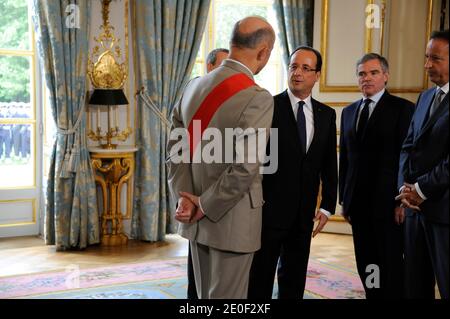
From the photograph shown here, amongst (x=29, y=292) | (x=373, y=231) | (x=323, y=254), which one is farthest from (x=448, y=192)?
(x=323, y=254)

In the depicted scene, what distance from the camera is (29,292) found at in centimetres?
346

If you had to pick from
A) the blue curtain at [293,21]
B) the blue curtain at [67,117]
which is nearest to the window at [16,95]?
the blue curtain at [67,117]

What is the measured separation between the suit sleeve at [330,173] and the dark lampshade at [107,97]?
2.39 meters

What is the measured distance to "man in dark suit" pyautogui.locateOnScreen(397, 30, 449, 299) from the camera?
168 cm

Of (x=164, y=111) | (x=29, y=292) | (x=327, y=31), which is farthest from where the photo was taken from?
(x=327, y=31)

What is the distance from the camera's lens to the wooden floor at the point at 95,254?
13.6 feet

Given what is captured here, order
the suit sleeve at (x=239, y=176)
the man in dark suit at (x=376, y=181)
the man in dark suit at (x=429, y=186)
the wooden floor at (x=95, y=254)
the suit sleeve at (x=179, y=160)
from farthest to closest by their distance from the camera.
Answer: the wooden floor at (x=95, y=254), the man in dark suit at (x=376, y=181), the suit sleeve at (x=179, y=160), the suit sleeve at (x=239, y=176), the man in dark suit at (x=429, y=186)

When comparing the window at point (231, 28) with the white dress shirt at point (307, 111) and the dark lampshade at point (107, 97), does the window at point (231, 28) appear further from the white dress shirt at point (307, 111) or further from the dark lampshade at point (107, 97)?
the white dress shirt at point (307, 111)

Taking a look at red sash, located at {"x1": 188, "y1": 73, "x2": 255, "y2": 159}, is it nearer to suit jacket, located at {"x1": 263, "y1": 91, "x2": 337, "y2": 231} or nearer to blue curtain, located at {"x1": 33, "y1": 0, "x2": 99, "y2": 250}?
suit jacket, located at {"x1": 263, "y1": 91, "x2": 337, "y2": 231}

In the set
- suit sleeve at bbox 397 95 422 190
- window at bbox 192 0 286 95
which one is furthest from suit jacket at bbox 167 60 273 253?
window at bbox 192 0 286 95

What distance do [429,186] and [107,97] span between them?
312 centimetres

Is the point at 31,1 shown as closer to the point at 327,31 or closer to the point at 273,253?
the point at 327,31
